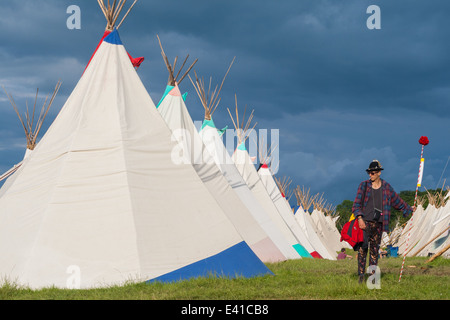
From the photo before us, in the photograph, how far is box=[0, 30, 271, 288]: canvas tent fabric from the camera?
20.0 ft

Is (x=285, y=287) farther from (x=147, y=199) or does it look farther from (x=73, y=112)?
(x=73, y=112)

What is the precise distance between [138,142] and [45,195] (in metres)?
1.49

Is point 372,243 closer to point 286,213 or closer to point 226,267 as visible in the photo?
point 226,267

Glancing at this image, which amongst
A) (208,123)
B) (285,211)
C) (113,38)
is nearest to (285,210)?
(285,211)

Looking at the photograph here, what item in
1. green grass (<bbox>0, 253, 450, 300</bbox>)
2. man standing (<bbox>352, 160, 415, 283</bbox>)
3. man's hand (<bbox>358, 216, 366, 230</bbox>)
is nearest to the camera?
green grass (<bbox>0, 253, 450, 300</bbox>)

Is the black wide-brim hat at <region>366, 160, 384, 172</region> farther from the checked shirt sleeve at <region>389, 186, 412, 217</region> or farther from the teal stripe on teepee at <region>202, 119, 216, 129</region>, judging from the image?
the teal stripe on teepee at <region>202, 119, 216, 129</region>

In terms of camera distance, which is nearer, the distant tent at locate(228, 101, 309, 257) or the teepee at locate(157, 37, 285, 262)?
the teepee at locate(157, 37, 285, 262)

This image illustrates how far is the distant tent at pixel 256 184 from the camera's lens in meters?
13.6

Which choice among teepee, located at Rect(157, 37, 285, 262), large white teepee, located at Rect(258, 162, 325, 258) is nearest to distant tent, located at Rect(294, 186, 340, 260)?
large white teepee, located at Rect(258, 162, 325, 258)

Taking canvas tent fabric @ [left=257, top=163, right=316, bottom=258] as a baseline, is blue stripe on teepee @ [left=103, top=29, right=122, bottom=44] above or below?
above

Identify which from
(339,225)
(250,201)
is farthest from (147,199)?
(339,225)

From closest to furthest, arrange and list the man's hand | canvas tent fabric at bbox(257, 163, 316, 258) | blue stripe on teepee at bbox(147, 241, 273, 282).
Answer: the man's hand → blue stripe on teepee at bbox(147, 241, 273, 282) → canvas tent fabric at bbox(257, 163, 316, 258)

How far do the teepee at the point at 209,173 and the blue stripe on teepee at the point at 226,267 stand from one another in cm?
137

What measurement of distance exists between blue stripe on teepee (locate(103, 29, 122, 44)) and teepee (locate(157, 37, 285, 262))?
1.97 metres
